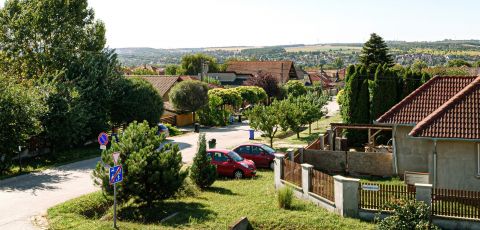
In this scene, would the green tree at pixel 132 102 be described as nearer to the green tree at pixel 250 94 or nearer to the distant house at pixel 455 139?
the distant house at pixel 455 139

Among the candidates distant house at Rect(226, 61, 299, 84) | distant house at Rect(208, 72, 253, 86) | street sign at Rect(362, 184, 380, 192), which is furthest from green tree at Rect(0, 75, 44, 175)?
distant house at Rect(208, 72, 253, 86)

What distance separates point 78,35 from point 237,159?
1968 centimetres

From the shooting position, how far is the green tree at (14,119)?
23.0m

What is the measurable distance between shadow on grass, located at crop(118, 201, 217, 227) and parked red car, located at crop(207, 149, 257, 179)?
5.24 metres

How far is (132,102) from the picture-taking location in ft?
117

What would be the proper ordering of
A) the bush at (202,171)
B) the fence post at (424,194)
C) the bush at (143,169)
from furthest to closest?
the bush at (202,171) → the bush at (143,169) → the fence post at (424,194)

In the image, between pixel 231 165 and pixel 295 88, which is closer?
pixel 231 165

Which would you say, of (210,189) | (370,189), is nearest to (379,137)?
(210,189)

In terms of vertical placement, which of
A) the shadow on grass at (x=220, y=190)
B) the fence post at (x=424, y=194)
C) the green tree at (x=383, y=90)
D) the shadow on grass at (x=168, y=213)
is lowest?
the shadow on grass at (x=220, y=190)

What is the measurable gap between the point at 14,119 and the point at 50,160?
4475 millimetres

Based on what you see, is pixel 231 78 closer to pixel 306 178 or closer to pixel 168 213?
pixel 306 178

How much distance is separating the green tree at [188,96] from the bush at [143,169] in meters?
32.4

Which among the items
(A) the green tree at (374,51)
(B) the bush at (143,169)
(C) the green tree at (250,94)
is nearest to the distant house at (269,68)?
(C) the green tree at (250,94)

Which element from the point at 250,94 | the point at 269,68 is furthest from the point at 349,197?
the point at 269,68
